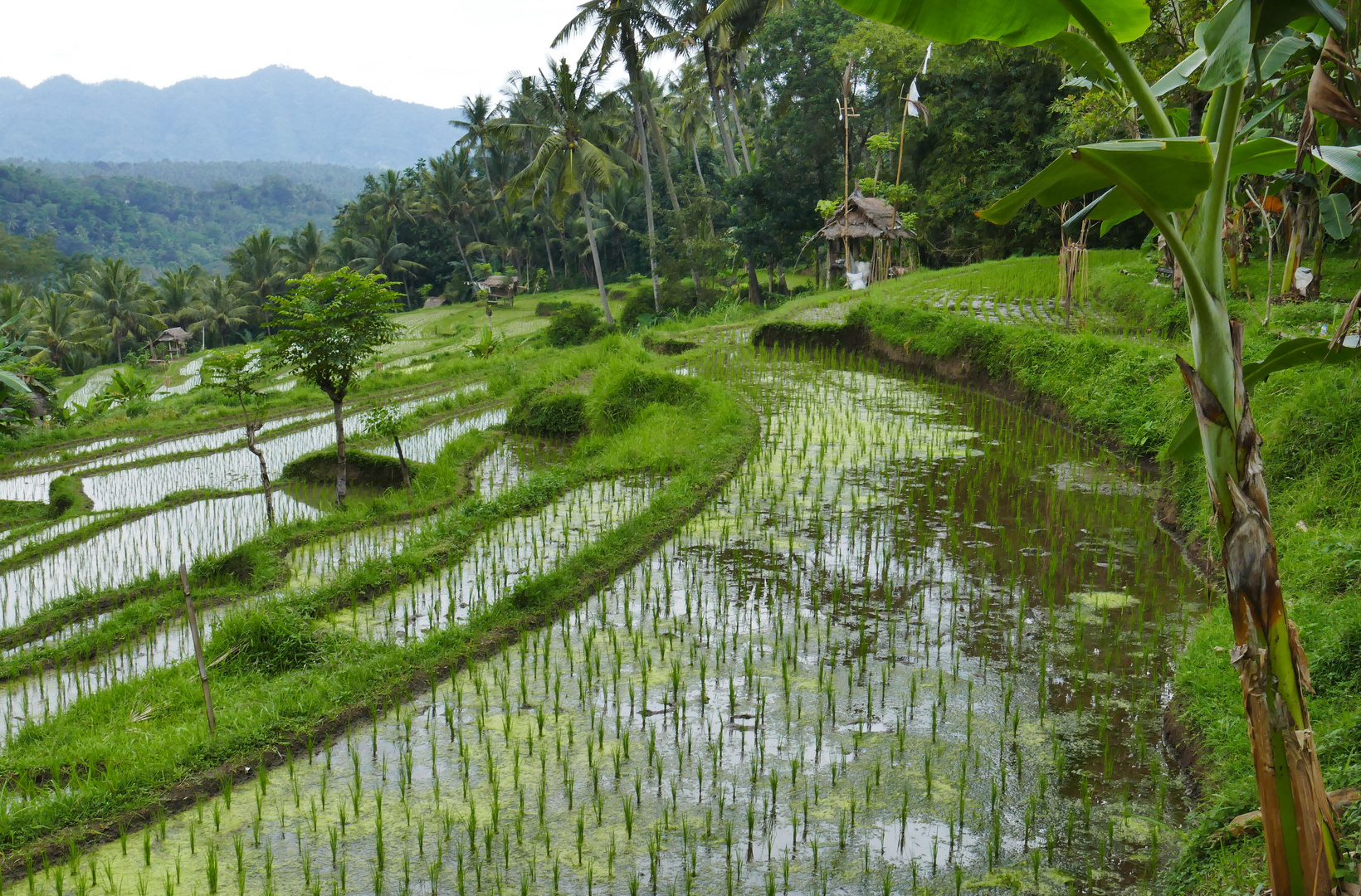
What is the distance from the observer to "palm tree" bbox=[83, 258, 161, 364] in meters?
34.5

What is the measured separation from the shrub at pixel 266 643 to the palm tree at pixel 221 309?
33.8 meters

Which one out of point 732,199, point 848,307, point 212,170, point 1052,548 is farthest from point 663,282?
point 212,170

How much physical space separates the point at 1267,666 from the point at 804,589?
3669 mm

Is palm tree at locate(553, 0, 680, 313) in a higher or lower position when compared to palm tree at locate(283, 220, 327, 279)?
higher

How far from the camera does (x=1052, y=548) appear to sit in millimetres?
6113

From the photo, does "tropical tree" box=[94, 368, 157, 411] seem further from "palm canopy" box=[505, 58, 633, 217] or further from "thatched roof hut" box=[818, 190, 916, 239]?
"thatched roof hut" box=[818, 190, 916, 239]

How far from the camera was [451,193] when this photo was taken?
37719 mm

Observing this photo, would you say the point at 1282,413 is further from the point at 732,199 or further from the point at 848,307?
the point at 732,199

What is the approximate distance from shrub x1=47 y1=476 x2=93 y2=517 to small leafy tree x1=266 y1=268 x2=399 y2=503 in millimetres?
2960

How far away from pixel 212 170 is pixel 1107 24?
144 metres

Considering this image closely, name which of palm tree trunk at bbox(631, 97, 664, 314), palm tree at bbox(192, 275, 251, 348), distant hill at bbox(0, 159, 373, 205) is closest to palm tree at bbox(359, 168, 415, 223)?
palm tree at bbox(192, 275, 251, 348)

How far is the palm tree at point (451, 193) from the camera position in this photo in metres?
37.5

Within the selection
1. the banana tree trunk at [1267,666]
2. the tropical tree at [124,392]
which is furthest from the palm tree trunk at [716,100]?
the banana tree trunk at [1267,666]

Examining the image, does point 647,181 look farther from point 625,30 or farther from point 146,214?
point 146,214
